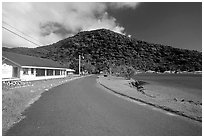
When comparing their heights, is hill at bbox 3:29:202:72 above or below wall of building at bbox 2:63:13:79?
above

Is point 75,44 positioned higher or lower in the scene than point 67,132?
higher

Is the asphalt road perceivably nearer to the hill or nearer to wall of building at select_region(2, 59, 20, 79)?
wall of building at select_region(2, 59, 20, 79)

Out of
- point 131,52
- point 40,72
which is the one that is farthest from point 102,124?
point 131,52

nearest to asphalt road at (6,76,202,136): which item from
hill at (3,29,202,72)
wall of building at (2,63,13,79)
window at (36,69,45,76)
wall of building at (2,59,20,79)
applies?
wall of building at (2,63,13,79)

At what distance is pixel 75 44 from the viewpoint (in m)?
146

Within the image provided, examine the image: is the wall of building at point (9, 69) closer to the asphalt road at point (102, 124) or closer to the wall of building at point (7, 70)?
the wall of building at point (7, 70)

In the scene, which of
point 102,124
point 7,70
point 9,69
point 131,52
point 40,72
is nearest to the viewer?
point 102,124

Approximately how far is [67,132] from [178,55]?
169121 mm

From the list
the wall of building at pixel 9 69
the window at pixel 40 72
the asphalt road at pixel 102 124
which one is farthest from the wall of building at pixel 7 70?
the asphalt road at pixel 102 124

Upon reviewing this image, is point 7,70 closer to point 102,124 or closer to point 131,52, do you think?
point 102,124

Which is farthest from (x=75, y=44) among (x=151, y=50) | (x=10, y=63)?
(x=10, y=63)

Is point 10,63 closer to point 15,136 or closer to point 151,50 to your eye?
point 15,136

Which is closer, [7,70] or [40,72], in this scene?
[7,70]

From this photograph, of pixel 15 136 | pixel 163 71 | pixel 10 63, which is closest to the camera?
pixel 15 136
